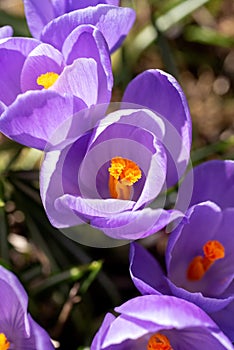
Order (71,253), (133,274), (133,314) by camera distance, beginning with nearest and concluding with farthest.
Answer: (133,314), (133,274), (71,253)

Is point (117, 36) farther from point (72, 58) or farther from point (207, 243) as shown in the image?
point (207, 243)

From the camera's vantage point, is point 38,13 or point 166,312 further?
point 38,13

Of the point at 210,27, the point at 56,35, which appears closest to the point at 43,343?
the point at 56,35

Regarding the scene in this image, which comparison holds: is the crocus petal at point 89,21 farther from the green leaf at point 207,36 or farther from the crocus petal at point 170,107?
the green leaf at point 207,36

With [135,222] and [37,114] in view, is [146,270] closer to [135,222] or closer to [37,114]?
[135,222]

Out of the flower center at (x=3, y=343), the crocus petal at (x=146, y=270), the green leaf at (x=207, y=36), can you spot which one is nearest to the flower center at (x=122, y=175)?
the crocus petal at (x=146, y=270)

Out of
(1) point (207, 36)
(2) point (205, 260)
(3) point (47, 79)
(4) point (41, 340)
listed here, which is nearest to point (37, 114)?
(3) point (47, 79)
